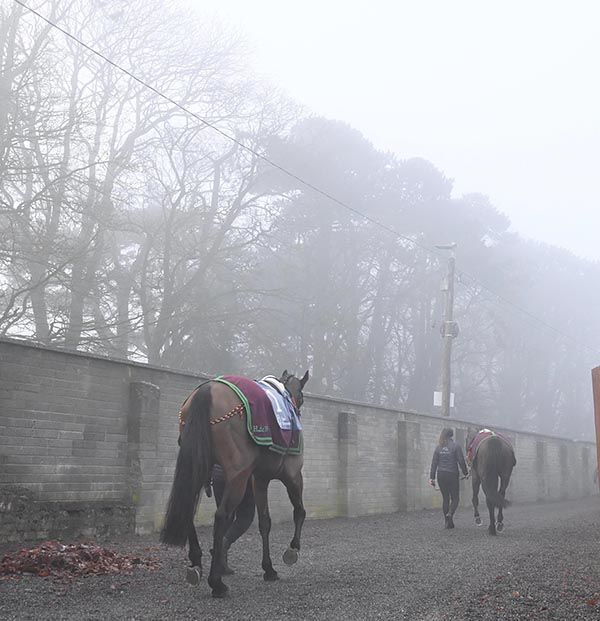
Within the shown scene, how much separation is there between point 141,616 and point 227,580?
212 centimetres

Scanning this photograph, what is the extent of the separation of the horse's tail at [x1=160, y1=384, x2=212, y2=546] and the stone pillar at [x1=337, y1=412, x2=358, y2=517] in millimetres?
10887

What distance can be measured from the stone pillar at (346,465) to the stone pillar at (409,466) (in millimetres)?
3093

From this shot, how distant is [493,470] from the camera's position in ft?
48.5

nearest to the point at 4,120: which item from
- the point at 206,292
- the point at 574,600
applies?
the point at 206,292

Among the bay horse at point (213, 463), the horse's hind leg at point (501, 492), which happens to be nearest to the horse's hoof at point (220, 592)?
the bay horse at point (213, 463)

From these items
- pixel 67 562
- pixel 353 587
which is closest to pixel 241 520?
pixel 353 587

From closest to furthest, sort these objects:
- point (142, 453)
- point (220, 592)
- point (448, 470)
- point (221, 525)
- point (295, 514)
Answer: point (220, 592) < point (221, 525) < point (295, 514) < point (142, 453) < point (448, 470)

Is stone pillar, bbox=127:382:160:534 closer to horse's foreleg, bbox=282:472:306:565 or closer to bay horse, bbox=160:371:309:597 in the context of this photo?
horse's foreleg, bbox=282:472:306:565

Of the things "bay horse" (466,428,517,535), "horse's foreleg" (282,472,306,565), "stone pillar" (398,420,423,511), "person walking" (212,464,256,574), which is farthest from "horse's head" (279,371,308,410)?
"stone pillar" (398,420,423,511)

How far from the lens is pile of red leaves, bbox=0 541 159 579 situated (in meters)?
7.39

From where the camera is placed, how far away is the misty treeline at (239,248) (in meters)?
18.5

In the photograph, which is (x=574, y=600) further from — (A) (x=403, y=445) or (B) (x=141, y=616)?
(A) (x=403, y=445)

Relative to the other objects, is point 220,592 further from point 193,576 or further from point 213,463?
point 213,463

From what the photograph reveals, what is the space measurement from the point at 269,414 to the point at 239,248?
1860cm
